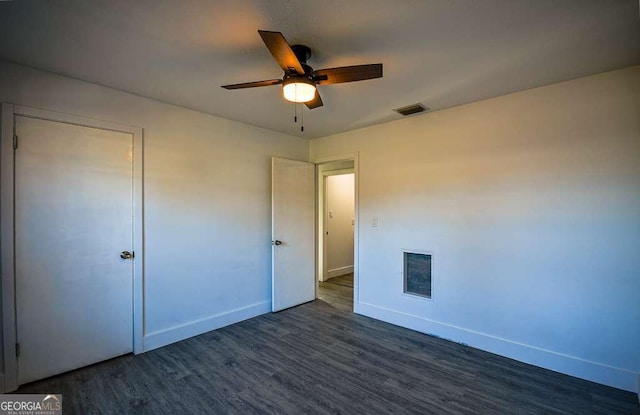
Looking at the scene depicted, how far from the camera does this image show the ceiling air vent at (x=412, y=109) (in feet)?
10.5

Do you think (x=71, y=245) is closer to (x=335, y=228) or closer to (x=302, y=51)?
(x=302, y=51)

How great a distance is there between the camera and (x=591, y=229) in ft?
8.13

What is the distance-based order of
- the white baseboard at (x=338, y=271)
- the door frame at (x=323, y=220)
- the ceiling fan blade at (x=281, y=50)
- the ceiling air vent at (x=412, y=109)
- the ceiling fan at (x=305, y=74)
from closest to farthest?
the ceiling fan blade at (x=281, y=50), the ceiling fan at (x=305, y=74), the ceiling air vent at (x=412, y=109), the door frame at (x=323, y=220), the white baseboard at (x=338, y=271)

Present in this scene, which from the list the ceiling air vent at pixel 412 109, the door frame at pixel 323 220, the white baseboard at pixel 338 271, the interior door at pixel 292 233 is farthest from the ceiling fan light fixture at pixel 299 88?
the white baseboard at pixel 338 271

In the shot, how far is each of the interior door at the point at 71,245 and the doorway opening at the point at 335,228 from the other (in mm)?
3117

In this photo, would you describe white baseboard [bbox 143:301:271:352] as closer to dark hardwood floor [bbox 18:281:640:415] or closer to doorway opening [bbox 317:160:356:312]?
dark hardwood floor [bbox 18:281:640:415]

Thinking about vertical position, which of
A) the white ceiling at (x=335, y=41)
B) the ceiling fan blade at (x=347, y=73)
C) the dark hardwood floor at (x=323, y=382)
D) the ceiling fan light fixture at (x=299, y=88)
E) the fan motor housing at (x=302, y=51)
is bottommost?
the dark hardwood floor at (x=323, y=382)

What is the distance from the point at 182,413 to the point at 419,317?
258 centimetres

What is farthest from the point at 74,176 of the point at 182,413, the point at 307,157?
the point at 307,157

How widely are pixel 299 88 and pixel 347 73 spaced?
0.33 metres

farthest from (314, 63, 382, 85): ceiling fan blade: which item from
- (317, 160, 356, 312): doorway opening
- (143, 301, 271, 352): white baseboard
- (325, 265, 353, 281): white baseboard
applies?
(325, 265, 353, 281): white baseboard

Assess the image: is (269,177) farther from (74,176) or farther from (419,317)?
(419,317)

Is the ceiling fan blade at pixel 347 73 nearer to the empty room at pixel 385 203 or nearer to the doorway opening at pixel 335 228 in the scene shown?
the empty room at pixel 385 203

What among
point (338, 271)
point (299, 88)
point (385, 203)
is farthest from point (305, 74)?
point (338, 271)
